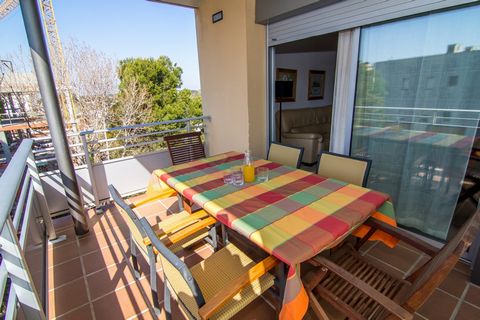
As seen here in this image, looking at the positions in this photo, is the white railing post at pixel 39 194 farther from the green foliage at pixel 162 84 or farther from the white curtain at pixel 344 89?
the green foliage at pixel 162 84

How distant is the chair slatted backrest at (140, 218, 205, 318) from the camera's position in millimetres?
846

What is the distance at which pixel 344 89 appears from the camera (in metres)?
2.24

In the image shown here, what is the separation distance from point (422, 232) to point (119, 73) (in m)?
7.63

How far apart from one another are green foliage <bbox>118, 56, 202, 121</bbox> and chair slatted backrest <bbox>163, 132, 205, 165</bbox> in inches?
206

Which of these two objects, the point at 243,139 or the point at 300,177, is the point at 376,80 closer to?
the point at 300,177

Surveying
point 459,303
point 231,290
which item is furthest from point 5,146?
point 459,303

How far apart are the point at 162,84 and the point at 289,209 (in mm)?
7535

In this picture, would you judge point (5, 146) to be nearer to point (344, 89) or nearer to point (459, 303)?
point (344, 89)

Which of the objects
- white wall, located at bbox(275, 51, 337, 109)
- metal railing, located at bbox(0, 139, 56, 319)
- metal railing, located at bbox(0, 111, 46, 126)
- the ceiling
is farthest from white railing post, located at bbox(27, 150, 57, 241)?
white wall, located at bbox(275, 51, 337, 109)

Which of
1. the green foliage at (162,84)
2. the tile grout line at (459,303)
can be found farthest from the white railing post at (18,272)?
the green foliage at (162,84)

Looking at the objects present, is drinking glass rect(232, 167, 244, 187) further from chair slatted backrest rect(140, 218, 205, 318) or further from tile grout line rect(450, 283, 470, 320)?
tile grout line rect(450, 283, 470, 320)

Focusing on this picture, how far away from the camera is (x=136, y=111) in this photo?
6938mm

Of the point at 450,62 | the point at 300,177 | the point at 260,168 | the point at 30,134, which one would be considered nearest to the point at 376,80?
the point at 450,62

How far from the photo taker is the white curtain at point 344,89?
212 centimetres
